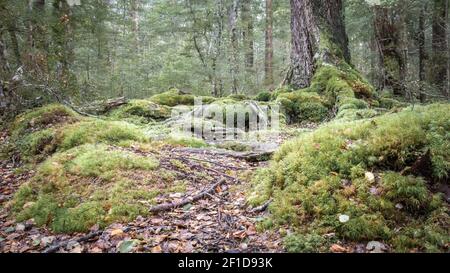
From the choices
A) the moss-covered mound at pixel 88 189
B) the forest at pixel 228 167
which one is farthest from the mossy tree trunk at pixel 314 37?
the moss-covered mound at pixel 88 189

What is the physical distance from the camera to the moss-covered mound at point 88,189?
375 centimetres

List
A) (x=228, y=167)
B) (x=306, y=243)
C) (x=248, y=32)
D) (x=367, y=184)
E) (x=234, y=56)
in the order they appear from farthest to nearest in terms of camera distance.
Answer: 1. (x=248, y=32)
2. (x=234, y=56)
3. (x=228, y=167)
4. (x=367, y=184)
5. (x=306, y=243)

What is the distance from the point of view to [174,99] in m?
Answer: 11.5

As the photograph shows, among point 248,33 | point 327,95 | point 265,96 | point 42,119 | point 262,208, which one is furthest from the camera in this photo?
point 248,33

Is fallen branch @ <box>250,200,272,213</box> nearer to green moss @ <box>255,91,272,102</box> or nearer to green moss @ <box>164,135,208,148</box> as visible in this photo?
green moss @ <box>164,135,208,148</box>

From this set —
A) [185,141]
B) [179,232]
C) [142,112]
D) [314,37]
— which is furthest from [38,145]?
[314,37]

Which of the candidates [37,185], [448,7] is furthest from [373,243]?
[448,7]

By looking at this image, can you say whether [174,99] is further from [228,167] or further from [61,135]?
A: [228,167]

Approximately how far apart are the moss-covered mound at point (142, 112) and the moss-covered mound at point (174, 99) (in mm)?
1043

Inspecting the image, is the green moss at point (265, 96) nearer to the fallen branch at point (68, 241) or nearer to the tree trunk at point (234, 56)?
the tree trunk at point (234, 56)

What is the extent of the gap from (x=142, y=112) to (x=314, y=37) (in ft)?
19.1
